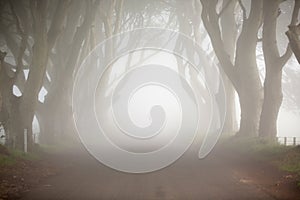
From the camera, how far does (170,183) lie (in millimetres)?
13781

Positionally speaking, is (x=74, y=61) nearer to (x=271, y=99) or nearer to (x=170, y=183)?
(x=271, y=99)

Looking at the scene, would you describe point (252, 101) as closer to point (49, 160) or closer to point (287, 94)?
point (49, 160)

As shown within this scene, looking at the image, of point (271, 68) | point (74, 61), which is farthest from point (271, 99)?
point (74, 61)

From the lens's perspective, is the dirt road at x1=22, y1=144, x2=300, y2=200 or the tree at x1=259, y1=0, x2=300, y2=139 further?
the tree at x1=259, y1=0, x2=300, y2=139

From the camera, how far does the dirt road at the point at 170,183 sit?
11641mm

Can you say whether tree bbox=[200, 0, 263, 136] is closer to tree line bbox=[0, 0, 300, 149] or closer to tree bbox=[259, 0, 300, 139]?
tree line bbox=[0, 0, 300, 149]

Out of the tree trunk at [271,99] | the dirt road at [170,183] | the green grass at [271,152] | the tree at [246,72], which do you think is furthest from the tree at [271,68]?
the dirt road at [170,183]

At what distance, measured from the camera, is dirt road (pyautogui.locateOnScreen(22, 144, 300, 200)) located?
11641 mm

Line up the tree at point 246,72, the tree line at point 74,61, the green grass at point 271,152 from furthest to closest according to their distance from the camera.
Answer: the tree at point 246,72 < the tree line at point 74,61 < the green grass at point 271,152

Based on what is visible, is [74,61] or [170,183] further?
[74,61]

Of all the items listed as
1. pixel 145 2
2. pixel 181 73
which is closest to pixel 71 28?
pixel 145 2

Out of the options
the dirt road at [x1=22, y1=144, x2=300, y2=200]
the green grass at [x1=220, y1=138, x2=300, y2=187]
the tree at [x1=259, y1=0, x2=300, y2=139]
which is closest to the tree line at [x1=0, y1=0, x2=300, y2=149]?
the tree at [x1=259, y1=0, x2=300, y2=139]

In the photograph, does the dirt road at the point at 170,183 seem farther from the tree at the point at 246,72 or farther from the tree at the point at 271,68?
the tree at the point at 246,72

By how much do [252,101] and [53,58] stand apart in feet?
41.4
